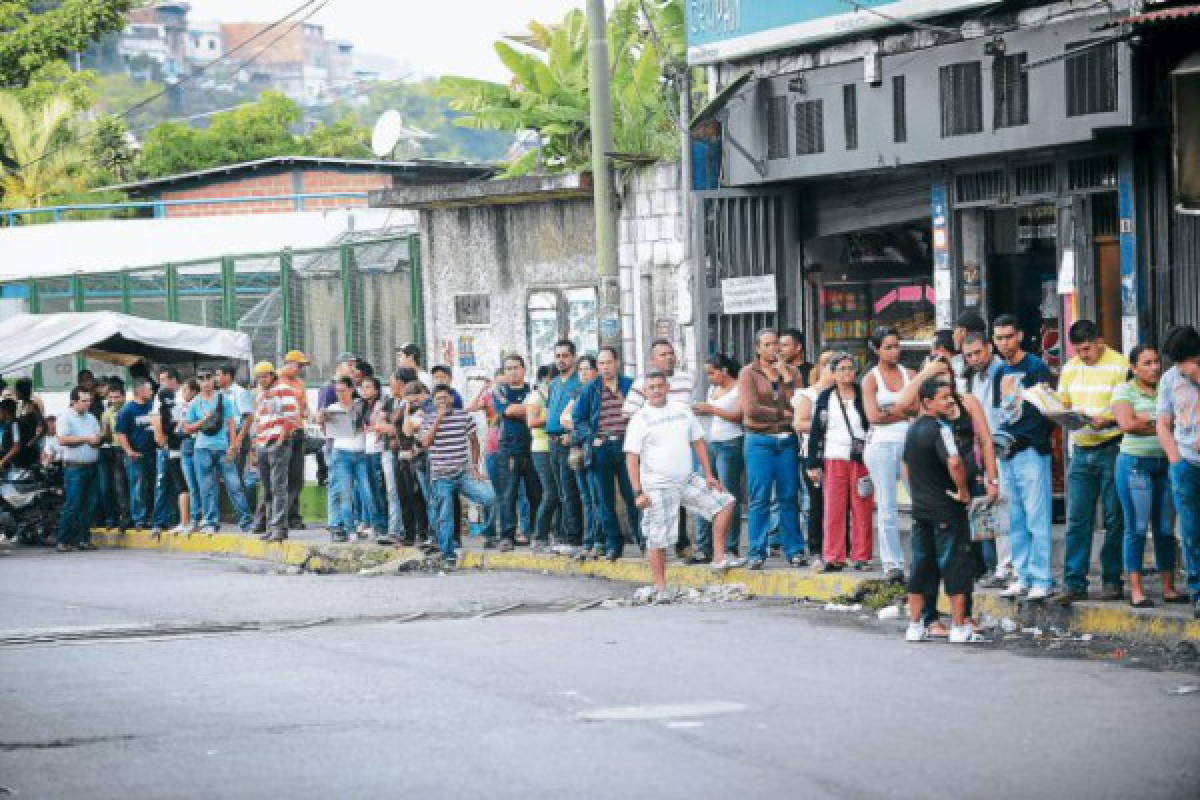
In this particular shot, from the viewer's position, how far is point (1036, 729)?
941 centimetres

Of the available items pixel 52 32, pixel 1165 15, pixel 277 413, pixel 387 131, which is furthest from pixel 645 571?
pixel 52 32

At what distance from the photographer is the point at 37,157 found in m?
55.1

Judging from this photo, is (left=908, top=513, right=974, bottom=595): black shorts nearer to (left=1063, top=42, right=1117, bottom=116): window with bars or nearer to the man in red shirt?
(left=1063, top=42, right=1117, bottom=116): window with bars

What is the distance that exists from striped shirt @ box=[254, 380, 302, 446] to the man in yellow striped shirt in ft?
36.4

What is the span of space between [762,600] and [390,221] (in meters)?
22.7

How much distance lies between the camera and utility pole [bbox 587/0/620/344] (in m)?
18.8

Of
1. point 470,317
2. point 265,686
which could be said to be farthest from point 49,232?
point 265,686

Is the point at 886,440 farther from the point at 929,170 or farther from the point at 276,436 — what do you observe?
the point at 276,436

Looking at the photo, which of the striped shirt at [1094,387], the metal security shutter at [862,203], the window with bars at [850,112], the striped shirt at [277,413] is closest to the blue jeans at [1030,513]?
the striped shirt at [1094,387]

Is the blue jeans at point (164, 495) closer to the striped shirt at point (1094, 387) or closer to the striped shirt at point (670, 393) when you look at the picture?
the striped shirt at point (670, 393)

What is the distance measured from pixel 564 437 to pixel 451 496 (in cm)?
165

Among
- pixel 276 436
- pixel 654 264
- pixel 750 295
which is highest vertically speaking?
pixel 654 264

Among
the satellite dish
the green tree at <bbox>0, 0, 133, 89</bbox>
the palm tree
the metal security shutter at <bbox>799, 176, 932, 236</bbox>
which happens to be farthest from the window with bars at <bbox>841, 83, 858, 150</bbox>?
the palm tree

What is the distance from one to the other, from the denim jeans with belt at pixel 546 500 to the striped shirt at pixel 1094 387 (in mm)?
6580
